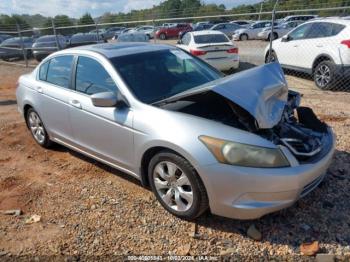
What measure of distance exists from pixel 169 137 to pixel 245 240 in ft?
3.73

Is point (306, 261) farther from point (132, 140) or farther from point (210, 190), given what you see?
point (132, 140)

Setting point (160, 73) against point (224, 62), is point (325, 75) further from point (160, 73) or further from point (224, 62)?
point (160, 73)

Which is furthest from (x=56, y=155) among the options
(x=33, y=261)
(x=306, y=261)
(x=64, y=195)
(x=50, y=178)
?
(x=306, y=261)

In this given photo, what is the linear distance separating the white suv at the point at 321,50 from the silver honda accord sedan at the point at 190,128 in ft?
15.1

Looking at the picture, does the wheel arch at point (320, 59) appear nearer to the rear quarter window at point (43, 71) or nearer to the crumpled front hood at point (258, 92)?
the crumpled front hood at point (258, 92)

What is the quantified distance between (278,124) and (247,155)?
801 millimetres

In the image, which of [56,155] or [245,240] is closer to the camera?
[245,240]

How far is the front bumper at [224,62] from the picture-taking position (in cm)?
1041

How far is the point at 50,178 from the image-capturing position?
4.56 metres

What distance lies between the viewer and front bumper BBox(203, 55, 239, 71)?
410 inches

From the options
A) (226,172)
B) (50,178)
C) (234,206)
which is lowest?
(50,178)

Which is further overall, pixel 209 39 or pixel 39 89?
pixel 209 39

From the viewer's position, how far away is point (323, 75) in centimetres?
847

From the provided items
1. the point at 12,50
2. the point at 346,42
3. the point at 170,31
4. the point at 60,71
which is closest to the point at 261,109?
the point at 60,71
